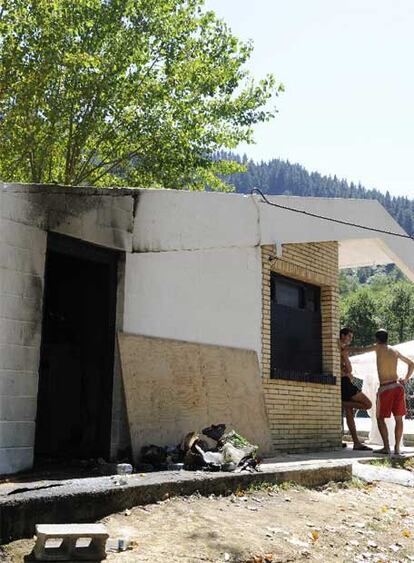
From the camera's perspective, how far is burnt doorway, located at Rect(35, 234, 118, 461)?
7319mm

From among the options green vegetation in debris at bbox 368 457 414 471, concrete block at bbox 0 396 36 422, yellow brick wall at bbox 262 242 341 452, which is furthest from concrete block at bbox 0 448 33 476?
green vegetation in debris at bbox 368 457 414 471

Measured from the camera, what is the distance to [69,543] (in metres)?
3.97

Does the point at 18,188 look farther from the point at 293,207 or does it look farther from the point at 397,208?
the point at 397,208

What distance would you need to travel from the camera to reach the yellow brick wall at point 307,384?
931 centimetres

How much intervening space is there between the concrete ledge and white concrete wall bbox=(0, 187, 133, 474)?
1.06 metres

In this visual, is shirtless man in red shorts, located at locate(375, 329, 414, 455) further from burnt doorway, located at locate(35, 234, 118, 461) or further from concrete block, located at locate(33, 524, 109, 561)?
concrete block, located at locate(33, 524, 109, 561)

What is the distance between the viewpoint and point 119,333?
7.29 m

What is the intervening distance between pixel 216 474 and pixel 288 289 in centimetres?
493

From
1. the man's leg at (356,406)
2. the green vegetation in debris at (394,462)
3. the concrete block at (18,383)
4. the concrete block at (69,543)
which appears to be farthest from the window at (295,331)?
the concrete block at (69,543)

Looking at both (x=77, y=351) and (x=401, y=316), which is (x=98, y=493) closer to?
(x=77, y=351)

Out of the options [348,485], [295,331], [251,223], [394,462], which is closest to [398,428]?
[394,462]

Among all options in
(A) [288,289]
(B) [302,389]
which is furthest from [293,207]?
(B) [302,389]

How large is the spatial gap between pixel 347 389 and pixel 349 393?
8 centimetres

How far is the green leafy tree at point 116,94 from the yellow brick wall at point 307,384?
8.21 metres
